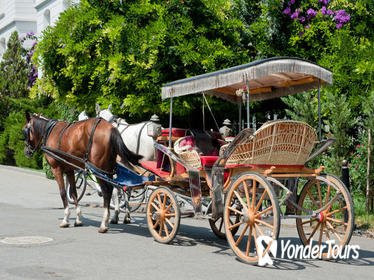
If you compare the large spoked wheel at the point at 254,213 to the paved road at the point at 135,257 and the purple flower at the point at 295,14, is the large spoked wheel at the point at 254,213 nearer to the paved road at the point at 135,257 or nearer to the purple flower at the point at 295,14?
the paved road at the point at 135,257

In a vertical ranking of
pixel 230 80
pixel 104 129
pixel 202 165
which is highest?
pixel 230 80

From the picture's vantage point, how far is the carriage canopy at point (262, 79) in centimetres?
653

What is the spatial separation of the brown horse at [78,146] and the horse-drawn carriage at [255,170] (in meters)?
0.93

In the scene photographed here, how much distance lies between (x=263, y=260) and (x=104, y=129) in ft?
13.7

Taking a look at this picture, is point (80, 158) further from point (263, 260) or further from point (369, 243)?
point (369, 243)

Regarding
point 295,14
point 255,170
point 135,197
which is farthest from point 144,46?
point 255,170

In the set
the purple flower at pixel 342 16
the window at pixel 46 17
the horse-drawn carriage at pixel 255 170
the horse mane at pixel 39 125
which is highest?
the window at pixel 46 17

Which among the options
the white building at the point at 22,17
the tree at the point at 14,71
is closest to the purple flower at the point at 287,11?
the tree at the point at 14,71

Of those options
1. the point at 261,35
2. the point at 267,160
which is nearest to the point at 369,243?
the point at 267,160

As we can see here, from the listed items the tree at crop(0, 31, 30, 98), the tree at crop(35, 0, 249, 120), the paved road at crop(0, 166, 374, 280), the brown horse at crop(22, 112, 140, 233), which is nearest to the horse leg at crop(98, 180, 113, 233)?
the brown horse at crop(22, 112, 140, 233)

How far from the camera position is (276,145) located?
6598 millimetres

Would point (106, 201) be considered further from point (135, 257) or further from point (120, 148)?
point (135, 257)

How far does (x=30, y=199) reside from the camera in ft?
48.2

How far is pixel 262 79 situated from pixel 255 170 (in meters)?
1.82
